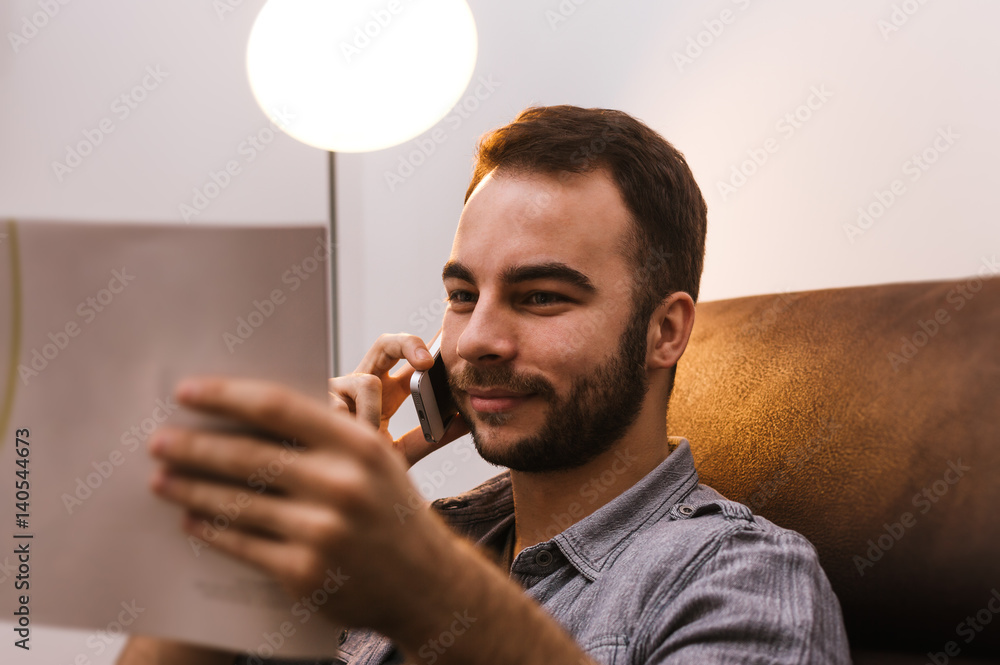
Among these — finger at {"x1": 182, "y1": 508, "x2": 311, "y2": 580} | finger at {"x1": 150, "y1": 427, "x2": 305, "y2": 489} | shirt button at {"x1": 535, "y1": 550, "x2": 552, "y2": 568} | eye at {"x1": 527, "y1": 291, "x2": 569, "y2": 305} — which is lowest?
shirt button at {"x1": 535, "y1": 550, "x2": 552, "y2": 568}

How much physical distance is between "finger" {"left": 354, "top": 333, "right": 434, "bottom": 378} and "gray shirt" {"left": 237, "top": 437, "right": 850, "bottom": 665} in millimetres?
361

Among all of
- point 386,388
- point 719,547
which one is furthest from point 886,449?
point 386,388

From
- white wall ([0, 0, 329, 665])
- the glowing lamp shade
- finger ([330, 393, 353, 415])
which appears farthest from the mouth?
the glowing lamp shade

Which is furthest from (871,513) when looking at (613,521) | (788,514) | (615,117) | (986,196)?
(615,117)

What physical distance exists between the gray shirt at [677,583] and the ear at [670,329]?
12 cm

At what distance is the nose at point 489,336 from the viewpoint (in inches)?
36.3

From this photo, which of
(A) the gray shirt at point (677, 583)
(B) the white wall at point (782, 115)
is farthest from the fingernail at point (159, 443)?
(B) the white wall at point (782, 115)

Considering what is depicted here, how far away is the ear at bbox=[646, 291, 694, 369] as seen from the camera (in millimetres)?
995

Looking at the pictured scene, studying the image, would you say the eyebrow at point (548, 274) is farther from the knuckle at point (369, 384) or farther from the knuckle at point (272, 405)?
the knuckle at point (272, 405)

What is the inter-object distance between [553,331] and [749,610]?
1.38ft

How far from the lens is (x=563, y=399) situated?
915mm

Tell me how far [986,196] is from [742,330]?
0.43 m

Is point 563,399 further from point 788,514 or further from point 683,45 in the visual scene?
point 683,45

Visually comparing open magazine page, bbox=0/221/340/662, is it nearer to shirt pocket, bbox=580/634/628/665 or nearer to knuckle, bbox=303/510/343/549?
knuckle, bbox=303/510/343/549
